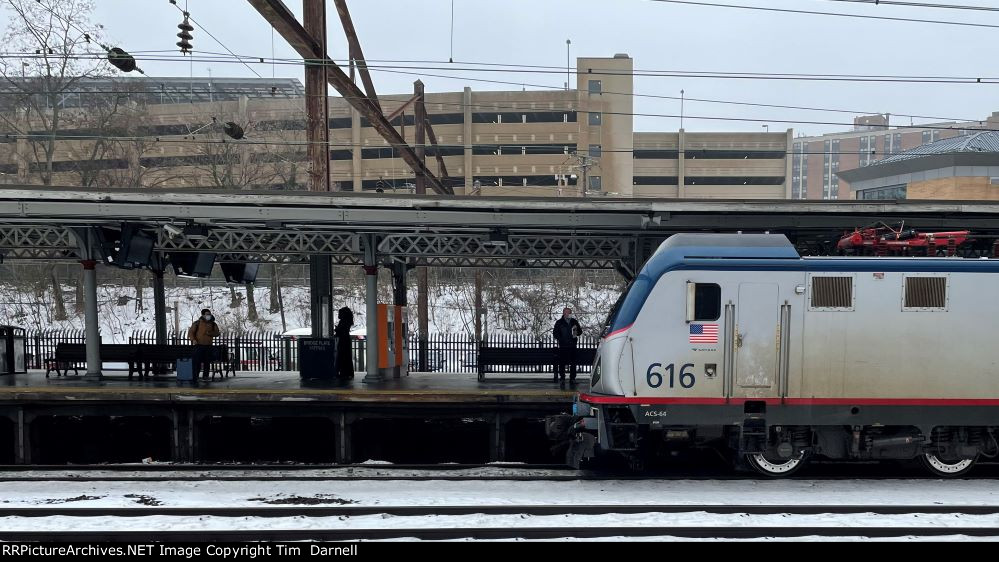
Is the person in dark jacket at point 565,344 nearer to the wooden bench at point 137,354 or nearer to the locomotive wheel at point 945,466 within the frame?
the locomotive wheel at point 945,466

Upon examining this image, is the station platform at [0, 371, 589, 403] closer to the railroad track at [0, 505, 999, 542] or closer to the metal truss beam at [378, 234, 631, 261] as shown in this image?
the metal truss beam at [378, 234, 631, 261]

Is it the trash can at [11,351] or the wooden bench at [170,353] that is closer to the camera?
the wooden bench at [170,353]

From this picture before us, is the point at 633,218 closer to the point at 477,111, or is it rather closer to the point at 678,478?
the point at 678,478

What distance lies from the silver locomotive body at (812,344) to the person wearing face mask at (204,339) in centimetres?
1043

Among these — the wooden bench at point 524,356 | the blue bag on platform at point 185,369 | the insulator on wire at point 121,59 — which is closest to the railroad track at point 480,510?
the wooden bench at point 524,356

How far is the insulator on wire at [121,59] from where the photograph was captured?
12733mm

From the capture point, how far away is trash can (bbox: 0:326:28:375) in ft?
57.7

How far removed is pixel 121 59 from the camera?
12.8 metres

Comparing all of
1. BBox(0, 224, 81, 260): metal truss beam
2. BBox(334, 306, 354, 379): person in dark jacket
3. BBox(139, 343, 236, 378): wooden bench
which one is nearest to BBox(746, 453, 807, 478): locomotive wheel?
BBox(334, 306, 354, 379): person in dark jacket

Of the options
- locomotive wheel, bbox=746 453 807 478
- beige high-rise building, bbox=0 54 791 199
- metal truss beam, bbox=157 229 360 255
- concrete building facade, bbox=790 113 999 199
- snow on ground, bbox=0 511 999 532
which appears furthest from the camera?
concrete building facade, bbox=790 113 999 199

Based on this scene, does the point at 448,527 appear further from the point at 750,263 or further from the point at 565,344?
the point at 565,344

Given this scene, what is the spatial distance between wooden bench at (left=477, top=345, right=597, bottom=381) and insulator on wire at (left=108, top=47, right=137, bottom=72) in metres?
9.13

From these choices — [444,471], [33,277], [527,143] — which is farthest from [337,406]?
[527,143]

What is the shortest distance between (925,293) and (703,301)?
309 centimetres
